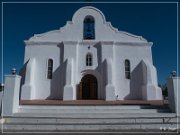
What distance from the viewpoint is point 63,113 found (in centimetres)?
1128

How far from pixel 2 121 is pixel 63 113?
10.2 ft

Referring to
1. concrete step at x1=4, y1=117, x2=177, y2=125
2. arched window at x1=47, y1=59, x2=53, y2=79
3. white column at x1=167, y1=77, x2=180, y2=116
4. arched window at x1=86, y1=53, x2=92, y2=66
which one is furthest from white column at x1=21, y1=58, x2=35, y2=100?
white column at x1=167, y1=77, x2=180, y2=116

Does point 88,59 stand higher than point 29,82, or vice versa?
point 88,59

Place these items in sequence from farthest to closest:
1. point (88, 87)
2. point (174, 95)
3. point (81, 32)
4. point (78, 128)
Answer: point (81, 32)
point (88, 87)
point (174, 95)
point (78, 128)

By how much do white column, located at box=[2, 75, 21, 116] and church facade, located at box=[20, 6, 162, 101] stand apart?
7.79 meters

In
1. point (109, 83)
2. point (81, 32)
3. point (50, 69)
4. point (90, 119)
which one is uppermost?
point (81, 32)

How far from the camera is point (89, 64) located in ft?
68.1

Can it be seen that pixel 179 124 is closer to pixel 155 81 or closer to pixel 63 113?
pixel 63 113

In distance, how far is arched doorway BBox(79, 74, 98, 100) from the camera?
20312 mm

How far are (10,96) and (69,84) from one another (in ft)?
27.8

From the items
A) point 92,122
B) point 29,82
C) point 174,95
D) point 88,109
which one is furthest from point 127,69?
point 92,122

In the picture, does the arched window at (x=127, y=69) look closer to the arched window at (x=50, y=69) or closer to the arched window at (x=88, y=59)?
the arched window at (x=88, y=59)

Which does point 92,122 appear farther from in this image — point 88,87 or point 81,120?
point 88,87

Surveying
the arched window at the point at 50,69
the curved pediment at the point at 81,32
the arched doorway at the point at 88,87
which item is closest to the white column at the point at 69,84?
the arched doorway at the point at 88,87
